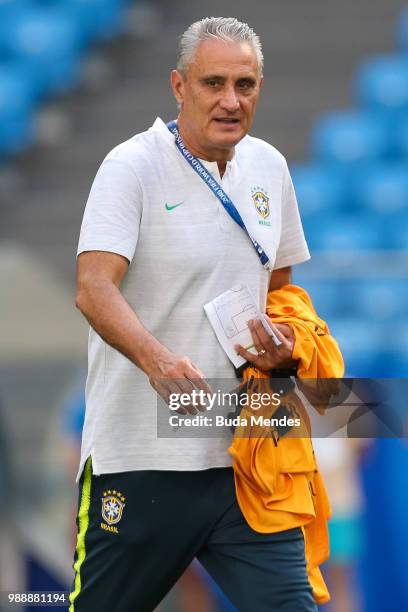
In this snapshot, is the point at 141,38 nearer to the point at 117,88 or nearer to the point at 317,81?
the point at 117,88

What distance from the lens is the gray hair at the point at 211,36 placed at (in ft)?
9.46

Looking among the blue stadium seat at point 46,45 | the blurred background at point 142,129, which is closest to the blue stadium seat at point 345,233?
the blurred background at point 142,129

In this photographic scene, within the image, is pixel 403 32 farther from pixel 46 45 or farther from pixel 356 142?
pixel 46 45

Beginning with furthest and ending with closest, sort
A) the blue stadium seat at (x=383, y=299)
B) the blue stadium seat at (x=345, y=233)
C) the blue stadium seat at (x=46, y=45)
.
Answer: the blue stadium seat at (x=46, y=45)
the blue stadium seat at (x=345, y=233)
the blue stadium seat at (x=383, y=299)

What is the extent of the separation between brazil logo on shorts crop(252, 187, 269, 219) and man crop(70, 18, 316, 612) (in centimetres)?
11

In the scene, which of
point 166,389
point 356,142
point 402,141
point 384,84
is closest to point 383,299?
point 166,389

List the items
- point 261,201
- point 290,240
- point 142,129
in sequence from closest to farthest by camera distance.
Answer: point 261,201, point 290,240, point 142,129

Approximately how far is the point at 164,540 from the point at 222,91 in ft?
3.29

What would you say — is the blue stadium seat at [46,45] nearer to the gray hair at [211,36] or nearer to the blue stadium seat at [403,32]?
the blue stadium seat at [403,32]

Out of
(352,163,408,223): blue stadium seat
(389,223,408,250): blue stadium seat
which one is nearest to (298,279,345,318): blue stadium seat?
(389,223,408,250): blue stadium seat

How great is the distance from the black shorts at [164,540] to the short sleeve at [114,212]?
520mm

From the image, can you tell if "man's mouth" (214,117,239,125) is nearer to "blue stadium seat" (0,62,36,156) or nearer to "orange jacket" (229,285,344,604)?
"orange jacket" (229,285,344,604)

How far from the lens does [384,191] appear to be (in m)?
8.30

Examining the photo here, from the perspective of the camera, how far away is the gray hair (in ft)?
9.46
